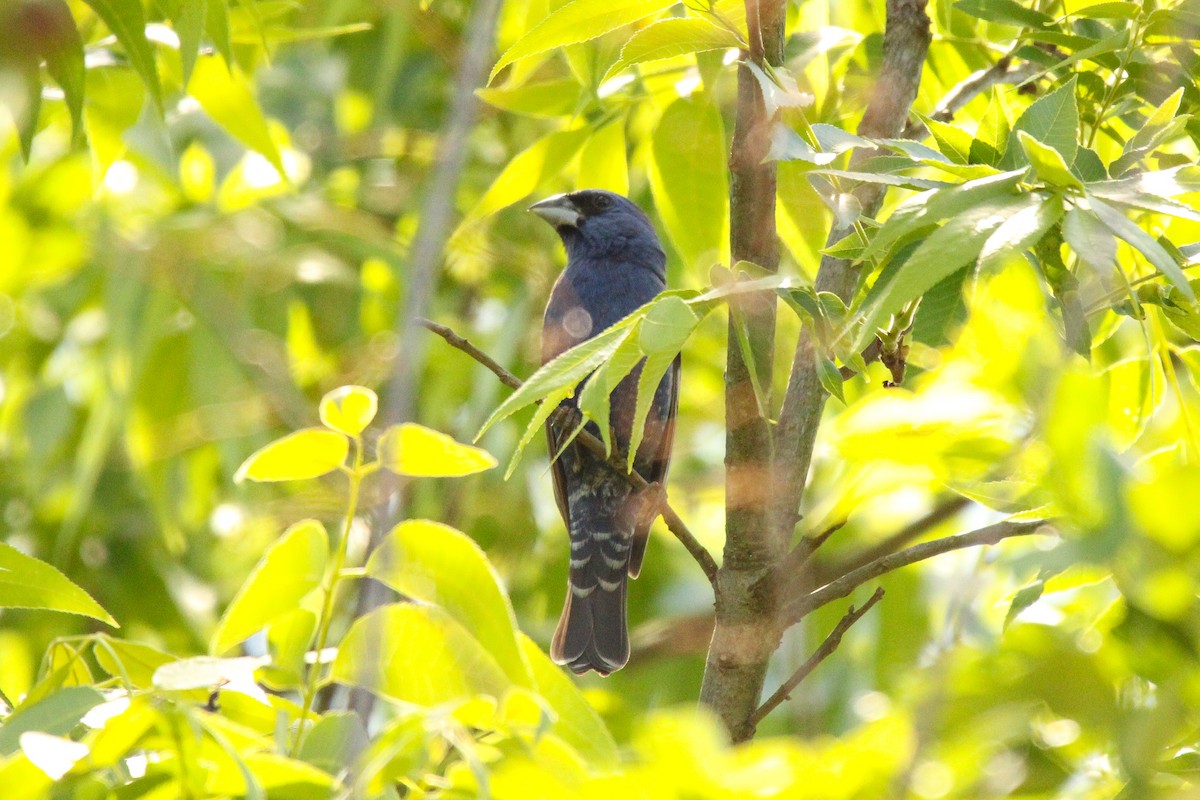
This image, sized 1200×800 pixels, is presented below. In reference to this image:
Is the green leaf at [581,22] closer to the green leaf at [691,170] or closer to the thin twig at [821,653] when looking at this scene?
the green leaf at [691,170]

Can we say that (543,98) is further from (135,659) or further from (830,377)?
(135,659)

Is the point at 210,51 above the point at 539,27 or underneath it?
underneath

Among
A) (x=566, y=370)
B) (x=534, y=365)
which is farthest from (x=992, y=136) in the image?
(x=534, y=365)

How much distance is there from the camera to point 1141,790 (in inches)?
45.8

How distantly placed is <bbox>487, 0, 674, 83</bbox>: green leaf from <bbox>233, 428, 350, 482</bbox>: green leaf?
67cm

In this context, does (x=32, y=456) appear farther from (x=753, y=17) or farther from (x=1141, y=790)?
(x=1141, y=790)

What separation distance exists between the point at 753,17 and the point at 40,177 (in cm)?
494

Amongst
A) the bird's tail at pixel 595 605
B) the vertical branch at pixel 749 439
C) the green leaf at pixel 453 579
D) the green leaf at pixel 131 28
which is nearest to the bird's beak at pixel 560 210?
the bird's tail at pixel 595 605

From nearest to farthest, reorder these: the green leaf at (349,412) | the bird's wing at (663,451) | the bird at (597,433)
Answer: the green leaf at (349,412) → the bird at (597,433) → the bird's wing at (663,451)

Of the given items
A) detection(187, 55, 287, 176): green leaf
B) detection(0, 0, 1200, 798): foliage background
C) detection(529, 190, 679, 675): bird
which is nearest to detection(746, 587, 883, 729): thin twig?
detection(0, 0, 1200, 798): foliage background

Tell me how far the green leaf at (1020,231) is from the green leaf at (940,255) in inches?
0.6

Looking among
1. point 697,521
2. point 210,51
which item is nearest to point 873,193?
point 210,51

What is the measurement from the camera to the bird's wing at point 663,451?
16.1 ft

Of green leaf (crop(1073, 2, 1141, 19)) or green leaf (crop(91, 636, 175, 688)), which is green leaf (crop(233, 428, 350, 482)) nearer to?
green leaf (crop(91, 636, 175, 688))
